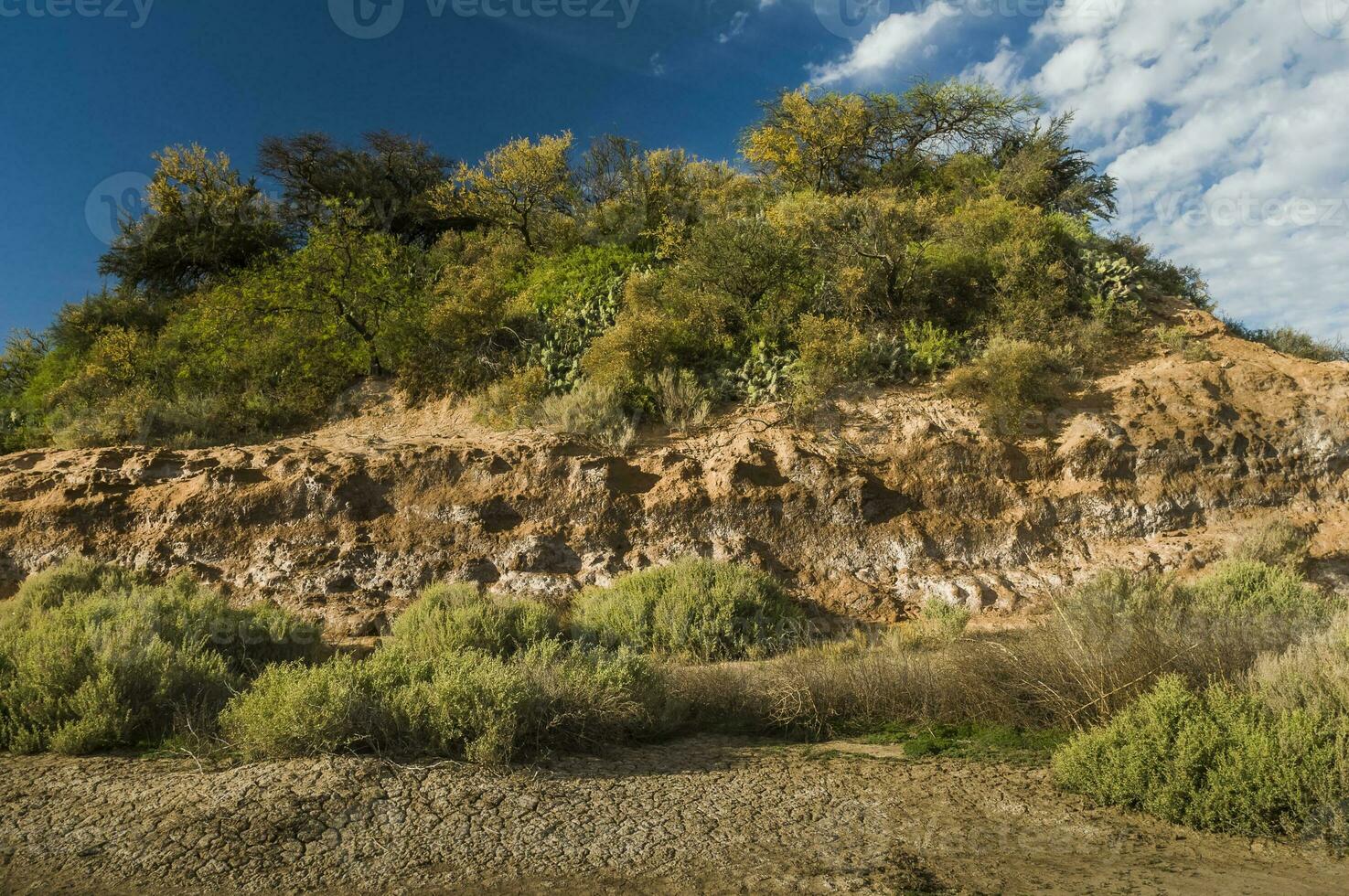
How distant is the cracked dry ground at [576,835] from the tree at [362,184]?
17.3 metres

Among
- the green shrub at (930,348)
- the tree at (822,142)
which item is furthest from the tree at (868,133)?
the green shrub at (930,348)

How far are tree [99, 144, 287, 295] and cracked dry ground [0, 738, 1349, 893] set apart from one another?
16156 mm

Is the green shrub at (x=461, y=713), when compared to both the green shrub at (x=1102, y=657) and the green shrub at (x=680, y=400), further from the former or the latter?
the green shrub at (x=680, y=400)

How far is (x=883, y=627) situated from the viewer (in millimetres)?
9297

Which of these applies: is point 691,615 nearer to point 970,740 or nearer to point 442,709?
point 970,740

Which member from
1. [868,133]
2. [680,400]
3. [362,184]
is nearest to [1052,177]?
[868,133]

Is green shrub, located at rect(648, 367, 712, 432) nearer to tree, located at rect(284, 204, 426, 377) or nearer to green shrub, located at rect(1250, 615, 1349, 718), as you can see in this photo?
tree, located at rect(284, 204, 426, 377)

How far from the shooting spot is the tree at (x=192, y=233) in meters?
17.7

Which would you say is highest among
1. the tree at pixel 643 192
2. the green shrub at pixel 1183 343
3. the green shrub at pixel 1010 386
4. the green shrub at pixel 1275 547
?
the tree at pixel 643 192

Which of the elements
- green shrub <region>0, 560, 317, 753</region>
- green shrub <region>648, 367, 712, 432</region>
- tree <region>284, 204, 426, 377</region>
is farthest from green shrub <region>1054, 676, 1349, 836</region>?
tree <region>284, 204, 426, 377</region>

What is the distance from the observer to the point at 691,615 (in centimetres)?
814

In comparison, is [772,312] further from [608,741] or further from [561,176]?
[608,741]

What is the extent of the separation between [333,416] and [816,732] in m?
10.2

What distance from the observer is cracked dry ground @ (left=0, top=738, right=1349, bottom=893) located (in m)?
3.60
